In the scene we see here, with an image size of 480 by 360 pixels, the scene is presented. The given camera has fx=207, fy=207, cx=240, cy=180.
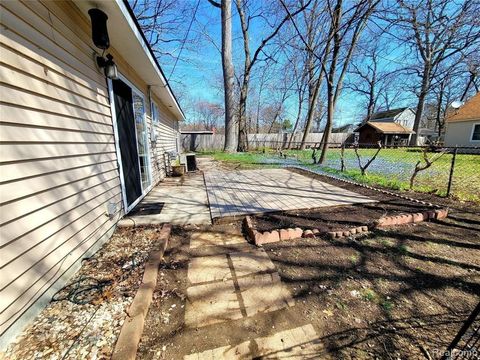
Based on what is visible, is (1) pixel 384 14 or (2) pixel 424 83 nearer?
(1) pixel 384 14

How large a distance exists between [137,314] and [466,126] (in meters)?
22.1

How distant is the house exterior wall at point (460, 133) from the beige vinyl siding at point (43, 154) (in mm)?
21636

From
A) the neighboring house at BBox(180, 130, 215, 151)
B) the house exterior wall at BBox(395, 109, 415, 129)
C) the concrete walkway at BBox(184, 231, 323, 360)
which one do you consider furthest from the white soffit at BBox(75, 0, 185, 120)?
the house exterior wall at BBox(395, 109, 415, 129)

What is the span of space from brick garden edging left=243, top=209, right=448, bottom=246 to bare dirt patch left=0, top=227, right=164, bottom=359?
4.30 ft

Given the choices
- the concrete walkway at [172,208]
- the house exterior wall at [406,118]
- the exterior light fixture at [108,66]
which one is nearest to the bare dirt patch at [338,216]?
the concrete walkway at [172,208]

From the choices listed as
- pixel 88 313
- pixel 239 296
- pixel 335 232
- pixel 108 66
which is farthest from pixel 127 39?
pixel 335 232

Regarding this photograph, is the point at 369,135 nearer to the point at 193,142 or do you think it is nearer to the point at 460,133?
the point at 460,133

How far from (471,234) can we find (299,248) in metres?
2.35

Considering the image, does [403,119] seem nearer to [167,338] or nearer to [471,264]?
[471,264]

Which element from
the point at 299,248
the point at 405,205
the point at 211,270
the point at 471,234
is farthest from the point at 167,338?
the point at 405,205

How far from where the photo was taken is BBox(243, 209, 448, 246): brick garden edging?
2.62m

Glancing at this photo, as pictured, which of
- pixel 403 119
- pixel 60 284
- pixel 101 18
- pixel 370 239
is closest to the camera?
pixel 60 284

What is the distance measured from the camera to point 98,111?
8.75ft

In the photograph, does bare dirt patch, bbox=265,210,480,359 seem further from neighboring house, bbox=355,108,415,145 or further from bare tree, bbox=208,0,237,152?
neighboring house, bbox=355,108,415,145
